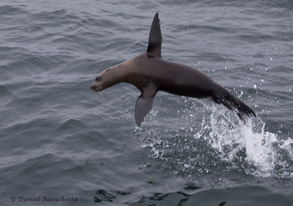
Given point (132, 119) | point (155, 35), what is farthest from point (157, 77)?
point (132, 119)

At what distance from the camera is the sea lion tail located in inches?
Answer: 329

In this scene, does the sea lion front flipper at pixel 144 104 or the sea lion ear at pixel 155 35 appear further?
the sea lion ear at pixel 155 35

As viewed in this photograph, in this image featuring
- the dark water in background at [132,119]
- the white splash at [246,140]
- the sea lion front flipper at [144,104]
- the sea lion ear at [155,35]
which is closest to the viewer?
the sea lion front flipper at [144,104]

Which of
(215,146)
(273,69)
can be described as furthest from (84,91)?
(273,69)

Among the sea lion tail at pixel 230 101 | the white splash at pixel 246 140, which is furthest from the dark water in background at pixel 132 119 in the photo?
the sea lion tail at pixel 230 101

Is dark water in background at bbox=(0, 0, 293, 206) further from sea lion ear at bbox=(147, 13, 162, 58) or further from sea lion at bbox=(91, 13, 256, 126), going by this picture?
sea lion ear at bbox=(147, 13, 162, 58)

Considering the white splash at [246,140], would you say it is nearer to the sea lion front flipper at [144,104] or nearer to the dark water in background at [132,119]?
the dark water in background at [132,119]

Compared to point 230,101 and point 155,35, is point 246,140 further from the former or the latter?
point 155,35

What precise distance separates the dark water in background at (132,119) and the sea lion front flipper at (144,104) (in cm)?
123

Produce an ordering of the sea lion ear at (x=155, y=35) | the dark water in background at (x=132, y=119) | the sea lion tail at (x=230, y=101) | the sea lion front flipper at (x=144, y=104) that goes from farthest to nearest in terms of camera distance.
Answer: the dark water in background at (x=132, y=119) → the sea lion tail at (x=230, y=101) → the sea lion ear at (x=155, y=35) → the sea lion front flipper at (x=144, y=104)

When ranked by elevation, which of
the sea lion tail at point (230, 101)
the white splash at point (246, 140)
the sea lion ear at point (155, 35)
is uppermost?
the sea lion ear at point (155, 35)

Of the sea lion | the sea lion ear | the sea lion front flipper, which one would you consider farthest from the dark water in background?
the sea lion ear

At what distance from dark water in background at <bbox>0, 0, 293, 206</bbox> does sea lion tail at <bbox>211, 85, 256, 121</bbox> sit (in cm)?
101

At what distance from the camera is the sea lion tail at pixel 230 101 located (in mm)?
8359
